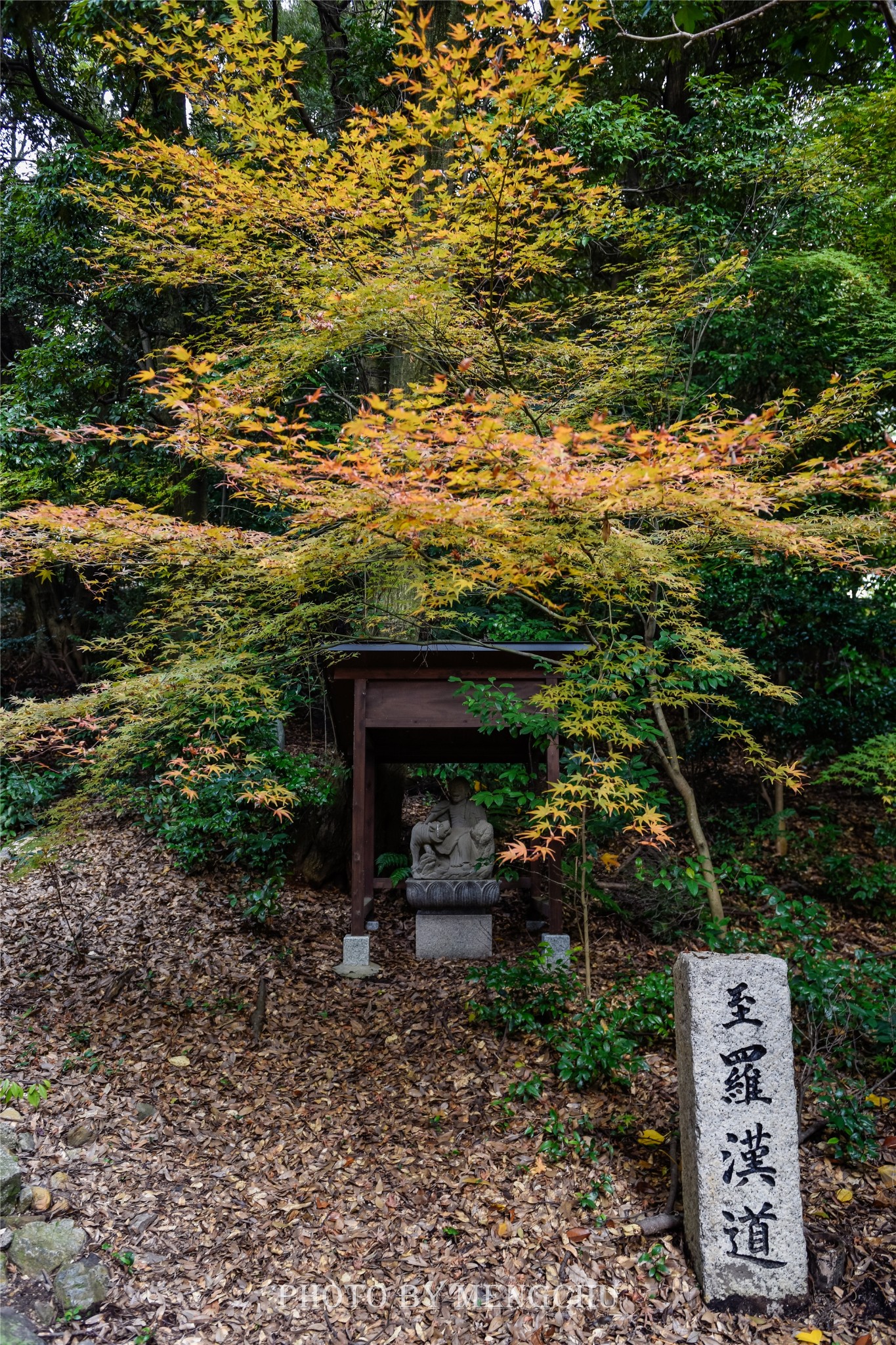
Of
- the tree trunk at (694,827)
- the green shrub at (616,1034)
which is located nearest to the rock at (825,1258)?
the green shrub at (616,1034)

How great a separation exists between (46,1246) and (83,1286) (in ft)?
0.72

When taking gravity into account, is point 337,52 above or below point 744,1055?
above

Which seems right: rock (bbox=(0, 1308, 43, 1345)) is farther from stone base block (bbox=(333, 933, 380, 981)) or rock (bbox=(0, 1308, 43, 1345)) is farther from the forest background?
stone base block (bbox=(333, 933, 380, 981))

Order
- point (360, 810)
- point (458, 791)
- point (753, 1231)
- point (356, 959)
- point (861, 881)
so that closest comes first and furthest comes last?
1. point (753, 1231)
2. point (356, 959)
3. point (360, 810)
4. point (458, 791)
5. point (861, 881)

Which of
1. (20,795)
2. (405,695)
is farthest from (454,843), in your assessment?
(20,795)

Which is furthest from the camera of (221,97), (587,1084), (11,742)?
(221,97)

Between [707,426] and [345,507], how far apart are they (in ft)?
5.30

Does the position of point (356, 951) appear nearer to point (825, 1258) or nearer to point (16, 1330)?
point (16, 1330)

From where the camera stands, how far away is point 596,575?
3605 mm

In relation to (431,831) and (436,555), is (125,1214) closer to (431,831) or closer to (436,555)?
(431,831)

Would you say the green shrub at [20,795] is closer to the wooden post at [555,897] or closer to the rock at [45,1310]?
the wooden post at [555,897]

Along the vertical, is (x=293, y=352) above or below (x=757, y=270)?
below

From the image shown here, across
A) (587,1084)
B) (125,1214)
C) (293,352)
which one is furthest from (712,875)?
(293,352)

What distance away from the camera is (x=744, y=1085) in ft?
10.1
